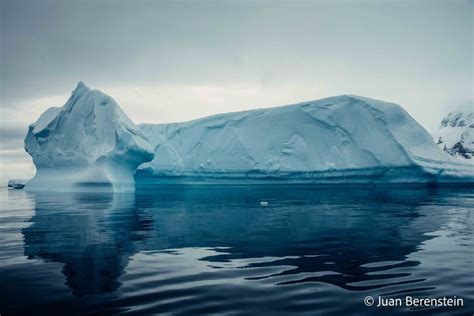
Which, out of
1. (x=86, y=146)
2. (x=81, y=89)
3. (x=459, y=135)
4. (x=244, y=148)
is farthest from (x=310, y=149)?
(x=459, y=135)

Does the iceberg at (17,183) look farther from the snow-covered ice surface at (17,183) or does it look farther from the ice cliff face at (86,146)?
the ice cliff face at (86,146)

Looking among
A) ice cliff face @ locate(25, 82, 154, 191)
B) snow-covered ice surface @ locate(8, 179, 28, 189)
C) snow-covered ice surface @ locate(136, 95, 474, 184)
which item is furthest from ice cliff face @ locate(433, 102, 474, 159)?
snow-covered ice surface @ locate(8, 179, 28, 189)

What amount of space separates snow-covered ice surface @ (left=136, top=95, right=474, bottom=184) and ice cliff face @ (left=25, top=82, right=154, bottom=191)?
8031mm

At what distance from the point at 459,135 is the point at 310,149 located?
1416 inches

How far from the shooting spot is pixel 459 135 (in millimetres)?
55281

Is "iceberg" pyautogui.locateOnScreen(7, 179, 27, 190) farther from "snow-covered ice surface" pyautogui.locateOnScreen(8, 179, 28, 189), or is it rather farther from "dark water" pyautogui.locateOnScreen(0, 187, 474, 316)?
"dark water" pyautogui.locateOnScreen(0, 187, 474, 316)

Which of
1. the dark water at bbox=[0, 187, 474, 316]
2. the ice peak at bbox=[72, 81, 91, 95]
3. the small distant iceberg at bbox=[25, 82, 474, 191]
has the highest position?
the ice peak at bbox=[72, 81, 91, 95]

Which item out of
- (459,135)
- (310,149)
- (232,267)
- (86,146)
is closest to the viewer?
(232,267)

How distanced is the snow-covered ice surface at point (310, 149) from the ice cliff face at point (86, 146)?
8.03 m

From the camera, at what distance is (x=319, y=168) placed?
30922mm

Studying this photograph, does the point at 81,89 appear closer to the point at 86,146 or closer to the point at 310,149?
the point at 86,146

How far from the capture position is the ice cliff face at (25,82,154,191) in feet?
83.5

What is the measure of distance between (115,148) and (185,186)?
1476 centimetres

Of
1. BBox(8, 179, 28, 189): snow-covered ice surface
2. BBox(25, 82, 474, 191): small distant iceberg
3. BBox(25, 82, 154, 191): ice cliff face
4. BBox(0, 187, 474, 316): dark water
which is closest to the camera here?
BBox(0, 187, 474, 316): dark water
